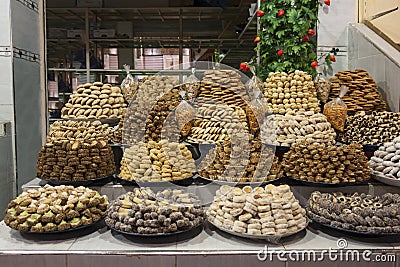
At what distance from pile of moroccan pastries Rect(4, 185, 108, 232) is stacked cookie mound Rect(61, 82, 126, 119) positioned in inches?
38.0

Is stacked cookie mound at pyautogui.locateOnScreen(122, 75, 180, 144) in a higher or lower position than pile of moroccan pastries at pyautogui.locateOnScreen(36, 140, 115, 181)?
higher

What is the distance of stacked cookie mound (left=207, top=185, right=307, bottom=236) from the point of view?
2191 mm

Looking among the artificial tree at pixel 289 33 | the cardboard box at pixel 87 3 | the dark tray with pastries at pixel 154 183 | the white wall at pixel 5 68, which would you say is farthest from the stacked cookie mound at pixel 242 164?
the cardboard box at pixel 87 3

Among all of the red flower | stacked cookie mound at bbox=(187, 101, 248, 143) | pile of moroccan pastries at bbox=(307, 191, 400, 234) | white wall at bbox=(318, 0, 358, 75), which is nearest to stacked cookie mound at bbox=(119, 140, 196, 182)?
stacked cookie mound at bbox=(187, 101, 248, 143)

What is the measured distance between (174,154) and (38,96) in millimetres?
2167

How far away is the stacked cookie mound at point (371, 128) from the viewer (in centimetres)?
306

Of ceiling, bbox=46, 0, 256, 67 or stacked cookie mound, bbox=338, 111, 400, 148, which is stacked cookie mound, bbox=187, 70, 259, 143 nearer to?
stacked cookie mound, bbox=338, 111, 400, 148

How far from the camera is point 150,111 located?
9.93ft

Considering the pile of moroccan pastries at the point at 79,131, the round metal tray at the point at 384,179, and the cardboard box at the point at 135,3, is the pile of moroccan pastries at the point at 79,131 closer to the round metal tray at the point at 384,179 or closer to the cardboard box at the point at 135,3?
the round metal tray at the point at 384,179

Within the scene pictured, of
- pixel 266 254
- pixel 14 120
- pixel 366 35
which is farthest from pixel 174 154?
pixel 366 35

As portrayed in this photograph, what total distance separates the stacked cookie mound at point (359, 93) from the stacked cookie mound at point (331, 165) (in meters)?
0.96

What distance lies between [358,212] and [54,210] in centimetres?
159

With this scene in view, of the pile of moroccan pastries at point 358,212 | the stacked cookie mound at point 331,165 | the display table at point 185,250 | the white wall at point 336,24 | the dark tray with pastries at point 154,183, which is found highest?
the white wall at point 336,24

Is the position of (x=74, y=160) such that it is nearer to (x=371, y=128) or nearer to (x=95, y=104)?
(x=95, y=104)
